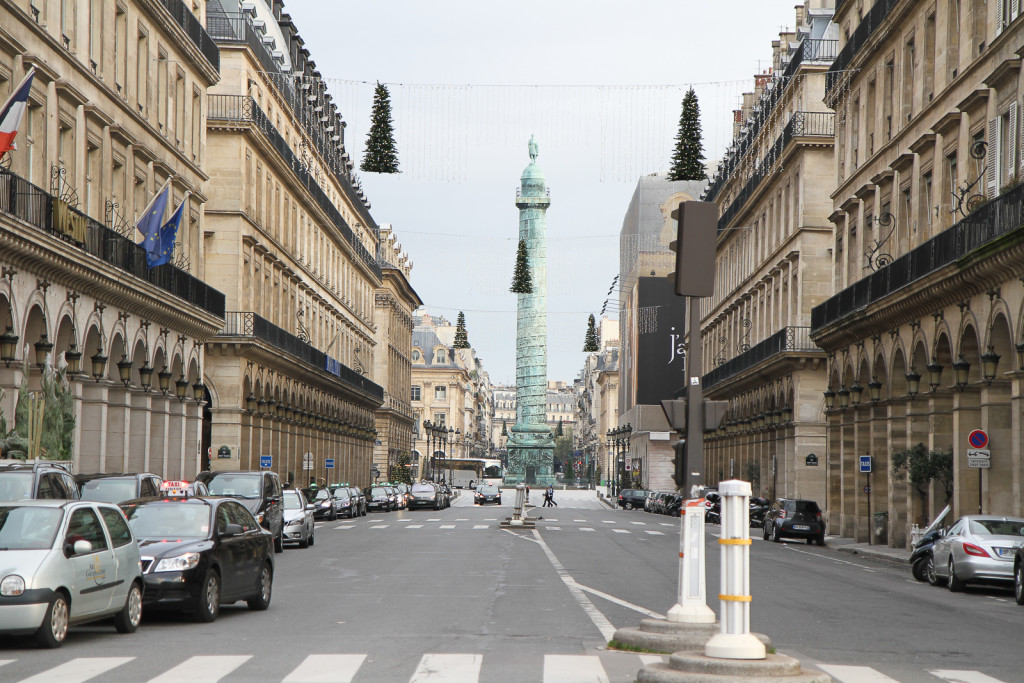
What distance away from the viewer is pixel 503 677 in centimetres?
1221

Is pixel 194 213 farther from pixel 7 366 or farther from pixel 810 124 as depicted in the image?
pixel 810 124

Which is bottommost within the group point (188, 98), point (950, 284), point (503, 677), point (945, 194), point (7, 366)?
point (503, 677)

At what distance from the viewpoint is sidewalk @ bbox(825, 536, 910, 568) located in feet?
118

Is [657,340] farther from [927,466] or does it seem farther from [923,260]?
[927,466]

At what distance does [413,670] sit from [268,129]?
48725mm

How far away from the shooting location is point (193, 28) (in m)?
45.7

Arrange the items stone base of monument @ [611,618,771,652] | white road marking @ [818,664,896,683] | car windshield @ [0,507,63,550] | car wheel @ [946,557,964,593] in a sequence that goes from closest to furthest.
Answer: white road marking @ [818,664,896,683]
stone base of monument @ [611,618,771,652]
car windshield @ [0,507,63,550]
car wheel @ [946,557,964,593]

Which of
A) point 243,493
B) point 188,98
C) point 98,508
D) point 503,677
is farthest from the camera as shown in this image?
point 188,98

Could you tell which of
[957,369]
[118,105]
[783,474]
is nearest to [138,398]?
[118,105]

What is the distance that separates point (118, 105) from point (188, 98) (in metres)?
8.20

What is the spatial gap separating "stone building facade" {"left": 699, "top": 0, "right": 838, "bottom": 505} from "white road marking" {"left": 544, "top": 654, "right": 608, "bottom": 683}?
42.3m

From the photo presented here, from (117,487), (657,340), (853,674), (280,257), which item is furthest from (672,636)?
(657,340)

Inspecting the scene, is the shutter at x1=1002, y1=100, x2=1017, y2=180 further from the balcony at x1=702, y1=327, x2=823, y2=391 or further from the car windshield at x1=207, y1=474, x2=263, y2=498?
the balcony at x1=702, y1=327, x2=823, y2=391

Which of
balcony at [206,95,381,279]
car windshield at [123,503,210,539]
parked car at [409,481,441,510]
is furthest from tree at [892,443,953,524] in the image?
parked car at [409,481,441,510]
